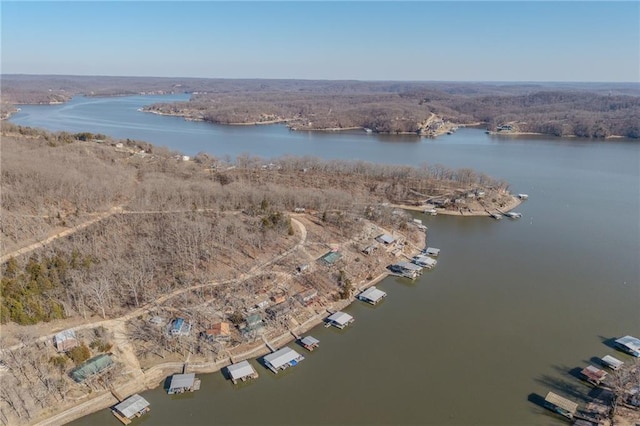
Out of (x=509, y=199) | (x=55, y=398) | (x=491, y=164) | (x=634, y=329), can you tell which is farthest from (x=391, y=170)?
(x=55, y=398)

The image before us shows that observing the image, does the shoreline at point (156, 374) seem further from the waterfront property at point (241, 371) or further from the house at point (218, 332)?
the house at point (218, 332)

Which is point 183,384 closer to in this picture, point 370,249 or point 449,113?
point 370,249

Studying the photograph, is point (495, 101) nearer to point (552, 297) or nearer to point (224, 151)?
point (224, 151)

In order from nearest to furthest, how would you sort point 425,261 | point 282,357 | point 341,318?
1. point 282,357
2. point 341,318
3. point 425,261

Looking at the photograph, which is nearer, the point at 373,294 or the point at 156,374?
the point at 156,374

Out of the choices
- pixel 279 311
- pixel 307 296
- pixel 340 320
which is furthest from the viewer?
pixel 307 296

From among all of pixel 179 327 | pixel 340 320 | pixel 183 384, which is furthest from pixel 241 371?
pixel 340 320
